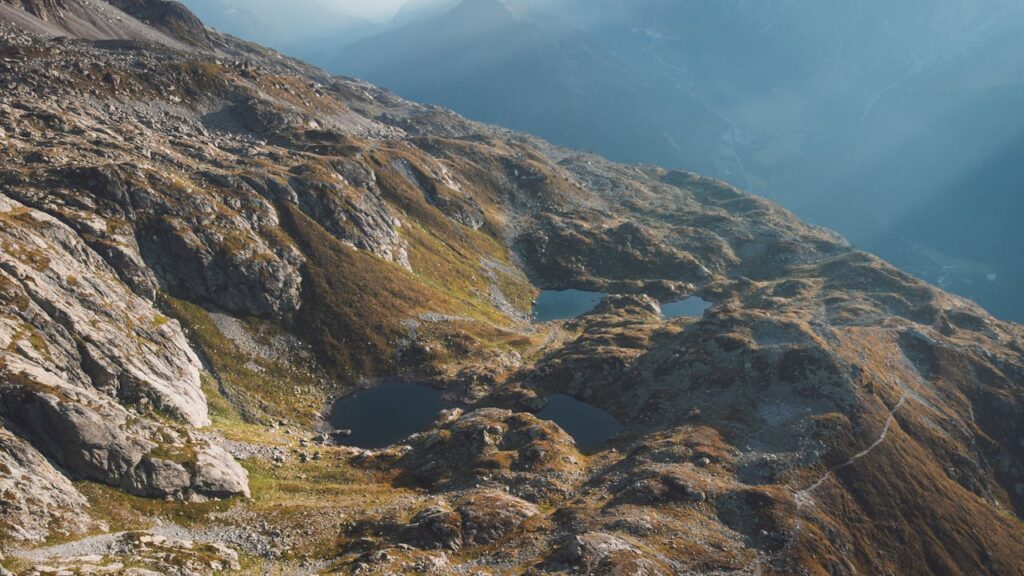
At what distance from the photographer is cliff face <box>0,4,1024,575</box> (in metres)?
52.7

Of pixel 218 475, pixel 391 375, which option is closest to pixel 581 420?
pixel 391 375

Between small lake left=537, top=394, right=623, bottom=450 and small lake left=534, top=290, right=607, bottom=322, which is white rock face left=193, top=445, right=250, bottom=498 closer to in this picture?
small lake left=537, top=394, right=623, bottom=450

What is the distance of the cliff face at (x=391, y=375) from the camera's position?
52719 millimetres

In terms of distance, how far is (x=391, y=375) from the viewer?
109m

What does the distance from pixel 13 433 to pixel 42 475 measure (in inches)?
183

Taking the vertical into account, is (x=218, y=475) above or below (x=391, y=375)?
below

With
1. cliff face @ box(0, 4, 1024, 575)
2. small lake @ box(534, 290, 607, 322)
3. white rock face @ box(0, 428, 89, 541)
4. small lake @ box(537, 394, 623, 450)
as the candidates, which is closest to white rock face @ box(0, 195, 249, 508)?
white rock face @ box(0, 428, 89, 541)

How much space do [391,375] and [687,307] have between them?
112399mm

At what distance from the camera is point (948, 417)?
Answer: 95.9 m

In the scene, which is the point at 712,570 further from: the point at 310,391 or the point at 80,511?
Answer: the point at 310,391

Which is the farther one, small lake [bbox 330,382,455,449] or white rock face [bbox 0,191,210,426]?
small lake [bbox 330,382,455,449]

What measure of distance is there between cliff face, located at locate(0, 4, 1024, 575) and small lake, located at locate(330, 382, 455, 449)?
370 centimetres

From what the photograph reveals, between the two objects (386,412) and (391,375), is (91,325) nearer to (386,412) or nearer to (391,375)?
(386,412)

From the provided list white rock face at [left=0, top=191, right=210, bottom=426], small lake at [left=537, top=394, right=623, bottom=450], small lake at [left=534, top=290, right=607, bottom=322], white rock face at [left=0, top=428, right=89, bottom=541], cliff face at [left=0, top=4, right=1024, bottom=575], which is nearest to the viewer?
white rock face at [left=0, top=428, right=89, bottom=541]
